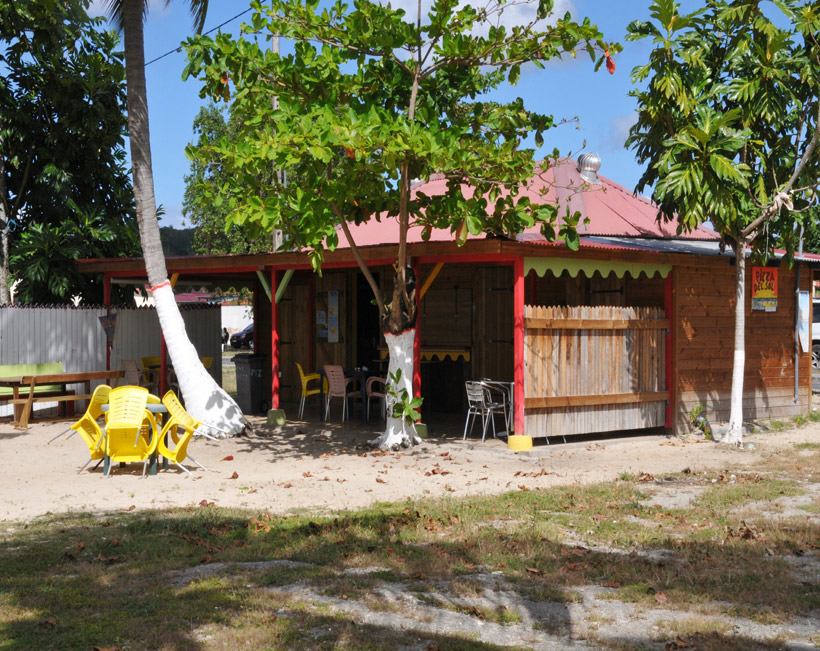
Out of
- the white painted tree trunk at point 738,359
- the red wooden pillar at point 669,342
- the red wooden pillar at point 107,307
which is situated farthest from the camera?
the red wooden pillar at point 107,307

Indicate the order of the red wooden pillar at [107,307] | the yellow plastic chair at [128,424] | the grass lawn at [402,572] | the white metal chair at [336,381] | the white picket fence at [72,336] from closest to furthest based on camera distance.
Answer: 1. the grass lawn at [402,572]
2. the yellow plastic chair at [128,424]
3. the white metal chair at [336,381]
4. the white picket fence at [72,336]
5. the red wooden pillar at [107,307]

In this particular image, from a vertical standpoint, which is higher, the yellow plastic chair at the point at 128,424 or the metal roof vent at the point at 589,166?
the metal roof vent at the point at 589,166

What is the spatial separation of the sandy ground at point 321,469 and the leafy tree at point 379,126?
1126 mm

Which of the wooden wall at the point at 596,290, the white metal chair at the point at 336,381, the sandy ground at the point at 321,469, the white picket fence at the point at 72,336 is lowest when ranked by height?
the sandy ground at the point at 321,469

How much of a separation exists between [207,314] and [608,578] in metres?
15.6

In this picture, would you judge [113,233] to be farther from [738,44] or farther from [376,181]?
[738,44]

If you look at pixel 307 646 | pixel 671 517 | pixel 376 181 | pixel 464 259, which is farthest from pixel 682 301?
pixel 307 646

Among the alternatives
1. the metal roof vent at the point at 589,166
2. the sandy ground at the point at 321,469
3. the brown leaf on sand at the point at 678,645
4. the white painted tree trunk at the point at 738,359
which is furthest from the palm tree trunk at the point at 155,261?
the brown leaf on sand at the point at 678,645

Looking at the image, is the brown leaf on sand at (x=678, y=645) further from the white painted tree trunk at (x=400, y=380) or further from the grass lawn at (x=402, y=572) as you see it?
the white painted tree trunk at (x=400, y=380)

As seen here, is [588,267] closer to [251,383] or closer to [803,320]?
[803,320]

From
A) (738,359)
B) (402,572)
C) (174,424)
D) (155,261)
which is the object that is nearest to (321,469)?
(174,424)

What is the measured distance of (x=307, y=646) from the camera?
464cm

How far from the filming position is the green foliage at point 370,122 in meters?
9.85

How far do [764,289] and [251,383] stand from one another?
8998 mm
